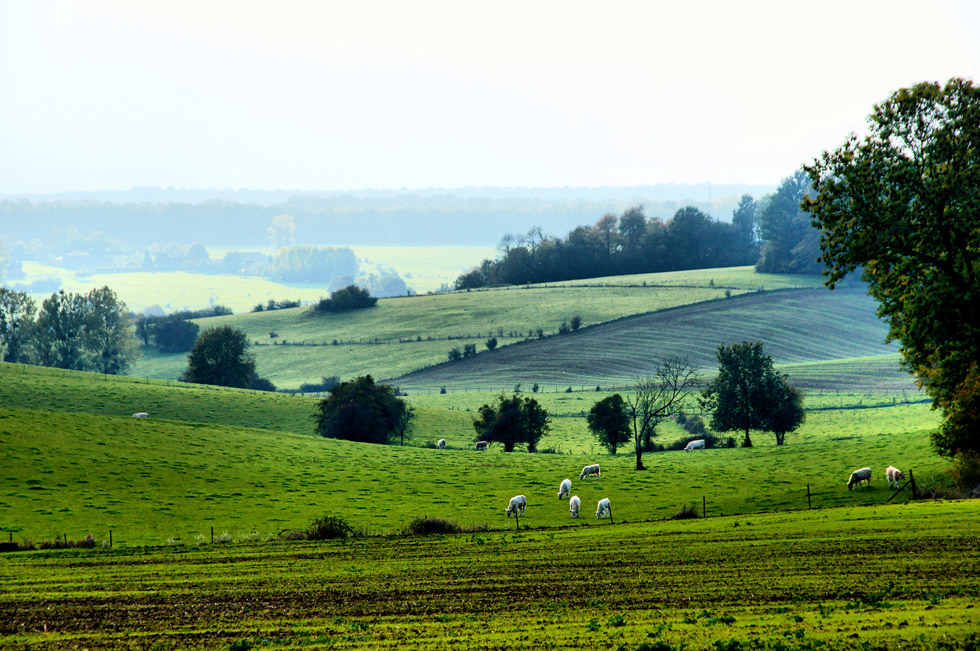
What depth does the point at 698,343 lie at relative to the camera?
4675 inches

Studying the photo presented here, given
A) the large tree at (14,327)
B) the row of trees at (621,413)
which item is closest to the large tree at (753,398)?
the row of trees at (621,413)

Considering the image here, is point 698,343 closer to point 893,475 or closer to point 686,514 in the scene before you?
point 893,475

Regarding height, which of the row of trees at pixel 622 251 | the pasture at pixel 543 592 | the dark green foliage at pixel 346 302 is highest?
the row of trees at pixel 622 251

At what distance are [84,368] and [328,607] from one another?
359 ft

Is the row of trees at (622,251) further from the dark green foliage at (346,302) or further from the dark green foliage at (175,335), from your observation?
the dark green foliage at (175,335)

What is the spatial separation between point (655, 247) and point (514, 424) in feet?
419

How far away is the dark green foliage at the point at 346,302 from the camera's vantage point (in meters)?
151

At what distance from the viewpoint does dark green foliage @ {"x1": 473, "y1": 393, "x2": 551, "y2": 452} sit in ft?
219

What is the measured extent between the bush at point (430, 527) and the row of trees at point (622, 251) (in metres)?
142

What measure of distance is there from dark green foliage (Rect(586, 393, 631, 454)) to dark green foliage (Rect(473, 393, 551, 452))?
4.29 metres

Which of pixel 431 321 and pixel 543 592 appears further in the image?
pixel 431 321

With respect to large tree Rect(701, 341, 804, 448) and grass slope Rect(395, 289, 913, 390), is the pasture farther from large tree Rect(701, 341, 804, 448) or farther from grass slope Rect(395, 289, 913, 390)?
grass slope Rect(395, 289, 913, 390)

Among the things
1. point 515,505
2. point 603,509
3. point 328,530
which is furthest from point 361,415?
point 328,530

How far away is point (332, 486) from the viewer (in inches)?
1829
